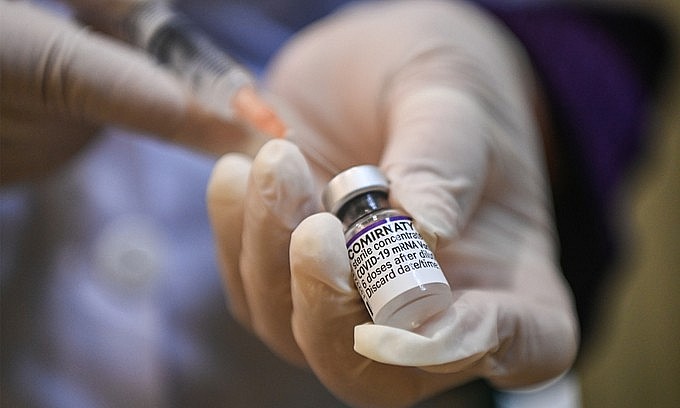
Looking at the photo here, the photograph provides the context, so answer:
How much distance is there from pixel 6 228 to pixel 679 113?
0.83 m

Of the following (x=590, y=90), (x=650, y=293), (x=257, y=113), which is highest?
(x=257, y=113)

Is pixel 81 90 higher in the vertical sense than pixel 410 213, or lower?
higher

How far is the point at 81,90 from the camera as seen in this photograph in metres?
0.42

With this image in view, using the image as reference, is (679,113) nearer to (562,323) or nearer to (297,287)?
(562,323)

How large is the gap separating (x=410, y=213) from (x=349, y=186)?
0.04 meters

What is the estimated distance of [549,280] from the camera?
0.45 m

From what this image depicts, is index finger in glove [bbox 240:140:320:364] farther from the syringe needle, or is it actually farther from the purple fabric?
the purple fabric

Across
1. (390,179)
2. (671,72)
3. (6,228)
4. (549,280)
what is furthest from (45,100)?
(671,72)

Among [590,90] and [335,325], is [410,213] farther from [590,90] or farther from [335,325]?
[590,90]

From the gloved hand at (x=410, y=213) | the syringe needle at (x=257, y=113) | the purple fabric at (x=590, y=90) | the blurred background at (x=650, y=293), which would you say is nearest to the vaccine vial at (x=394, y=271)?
the gloved hand at (x=410, y=213)

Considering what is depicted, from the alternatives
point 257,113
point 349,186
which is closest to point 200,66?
point 257,113

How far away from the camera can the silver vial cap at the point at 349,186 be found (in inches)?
13.5

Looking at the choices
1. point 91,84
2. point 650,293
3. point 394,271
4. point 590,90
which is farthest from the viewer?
point 650,293

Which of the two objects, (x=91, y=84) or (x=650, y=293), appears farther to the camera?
(x=650, y=293)
